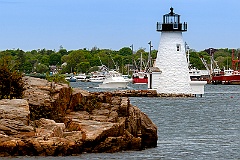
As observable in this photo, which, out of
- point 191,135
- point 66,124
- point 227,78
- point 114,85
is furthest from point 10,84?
point 227,78

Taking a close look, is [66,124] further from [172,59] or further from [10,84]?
[172,59]

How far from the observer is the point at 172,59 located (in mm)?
65312

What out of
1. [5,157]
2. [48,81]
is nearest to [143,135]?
[48,81]

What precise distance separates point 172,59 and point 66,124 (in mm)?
40483

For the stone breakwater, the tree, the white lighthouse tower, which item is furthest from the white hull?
the tree


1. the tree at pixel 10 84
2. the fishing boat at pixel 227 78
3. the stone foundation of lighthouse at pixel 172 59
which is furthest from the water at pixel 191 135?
the fishing boat at pixel 227 78

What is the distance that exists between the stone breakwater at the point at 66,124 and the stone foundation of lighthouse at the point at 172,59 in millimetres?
35465

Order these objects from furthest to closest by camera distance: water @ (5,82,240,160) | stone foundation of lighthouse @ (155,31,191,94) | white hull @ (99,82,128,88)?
white hull @ (99,82,128,88)
stone foundation of lighthouse @ (155,31,191,94)
water @ (5,82,240,160)

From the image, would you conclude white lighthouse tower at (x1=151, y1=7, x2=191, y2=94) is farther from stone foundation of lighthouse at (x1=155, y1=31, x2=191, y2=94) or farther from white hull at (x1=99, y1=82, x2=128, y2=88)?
white hull at (x1=99, y1=82, x2=128, y2=88)

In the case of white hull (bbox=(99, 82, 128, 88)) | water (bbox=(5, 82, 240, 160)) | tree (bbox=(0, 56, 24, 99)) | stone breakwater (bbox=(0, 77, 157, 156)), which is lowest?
water (bbox=(5, 82, 240, 160))

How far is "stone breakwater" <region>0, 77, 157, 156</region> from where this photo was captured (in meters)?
22.6

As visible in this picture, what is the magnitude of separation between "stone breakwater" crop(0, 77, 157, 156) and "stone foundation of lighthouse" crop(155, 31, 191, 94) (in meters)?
35.5

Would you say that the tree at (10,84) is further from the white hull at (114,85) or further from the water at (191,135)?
the white hull at (114,85)

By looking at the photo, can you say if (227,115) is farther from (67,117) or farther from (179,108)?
(67,117)
